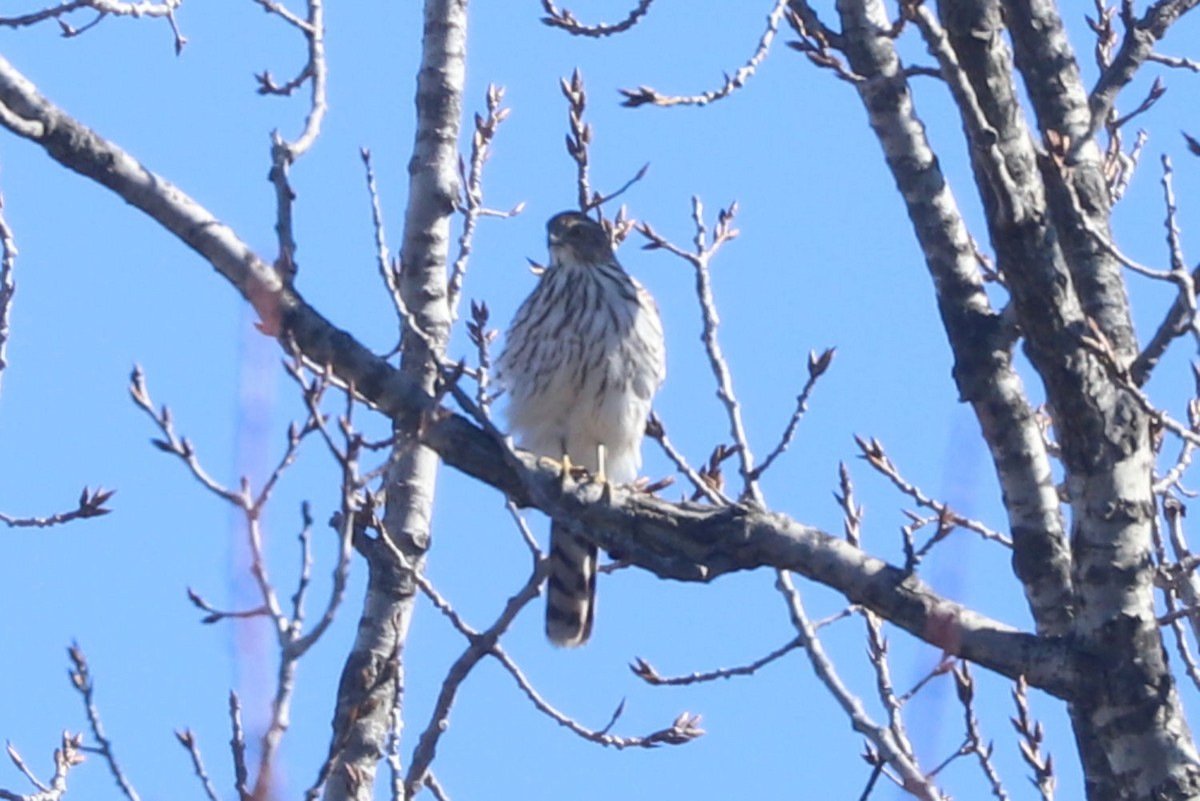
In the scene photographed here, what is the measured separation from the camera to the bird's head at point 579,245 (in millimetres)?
6668

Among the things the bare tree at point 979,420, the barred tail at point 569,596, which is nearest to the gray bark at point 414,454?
the bare tree at point 979,420

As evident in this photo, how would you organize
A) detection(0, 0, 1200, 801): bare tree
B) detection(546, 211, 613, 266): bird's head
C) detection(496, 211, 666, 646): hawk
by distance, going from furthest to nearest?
detection(546, 211, 613, 266): bird's head < detection(496, 211, 666, 646): hawk < detection(0, 0, 1200, 801): bare tree

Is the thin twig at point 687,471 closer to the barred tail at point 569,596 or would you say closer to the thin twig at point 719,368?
the thin twig at point 719,368

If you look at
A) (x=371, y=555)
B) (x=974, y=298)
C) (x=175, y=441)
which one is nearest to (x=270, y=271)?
(x=175, y=441)

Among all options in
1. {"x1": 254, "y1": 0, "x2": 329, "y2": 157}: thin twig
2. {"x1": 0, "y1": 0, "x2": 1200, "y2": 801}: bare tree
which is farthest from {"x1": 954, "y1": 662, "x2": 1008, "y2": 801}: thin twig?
{"x1": 254, "y1": 0, "x2": 329, "y2": 157}: thin twig

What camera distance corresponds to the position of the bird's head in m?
6.67

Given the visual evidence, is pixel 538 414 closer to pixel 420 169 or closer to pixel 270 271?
pixel 420 169

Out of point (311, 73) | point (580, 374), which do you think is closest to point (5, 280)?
point (311, 73)

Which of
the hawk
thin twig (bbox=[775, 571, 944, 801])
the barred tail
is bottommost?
thin twig (bbox=[775, 571, 944, 801])

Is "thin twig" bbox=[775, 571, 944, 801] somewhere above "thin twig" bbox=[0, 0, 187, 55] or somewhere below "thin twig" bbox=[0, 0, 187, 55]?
below

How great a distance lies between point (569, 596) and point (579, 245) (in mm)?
1190

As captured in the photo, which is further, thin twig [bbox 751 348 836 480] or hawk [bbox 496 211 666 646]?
hawk [bbox 496 211 666 646]

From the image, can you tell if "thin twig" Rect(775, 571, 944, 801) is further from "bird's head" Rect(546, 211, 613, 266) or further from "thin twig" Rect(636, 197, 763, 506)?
"bird's head" Rect(546, 211, 613, 266)

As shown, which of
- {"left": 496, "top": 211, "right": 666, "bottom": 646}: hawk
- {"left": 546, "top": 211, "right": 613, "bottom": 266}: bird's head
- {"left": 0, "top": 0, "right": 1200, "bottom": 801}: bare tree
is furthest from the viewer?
{"left": 546, "top": 211, "right": 613, "bottom": 266}: bird's head
